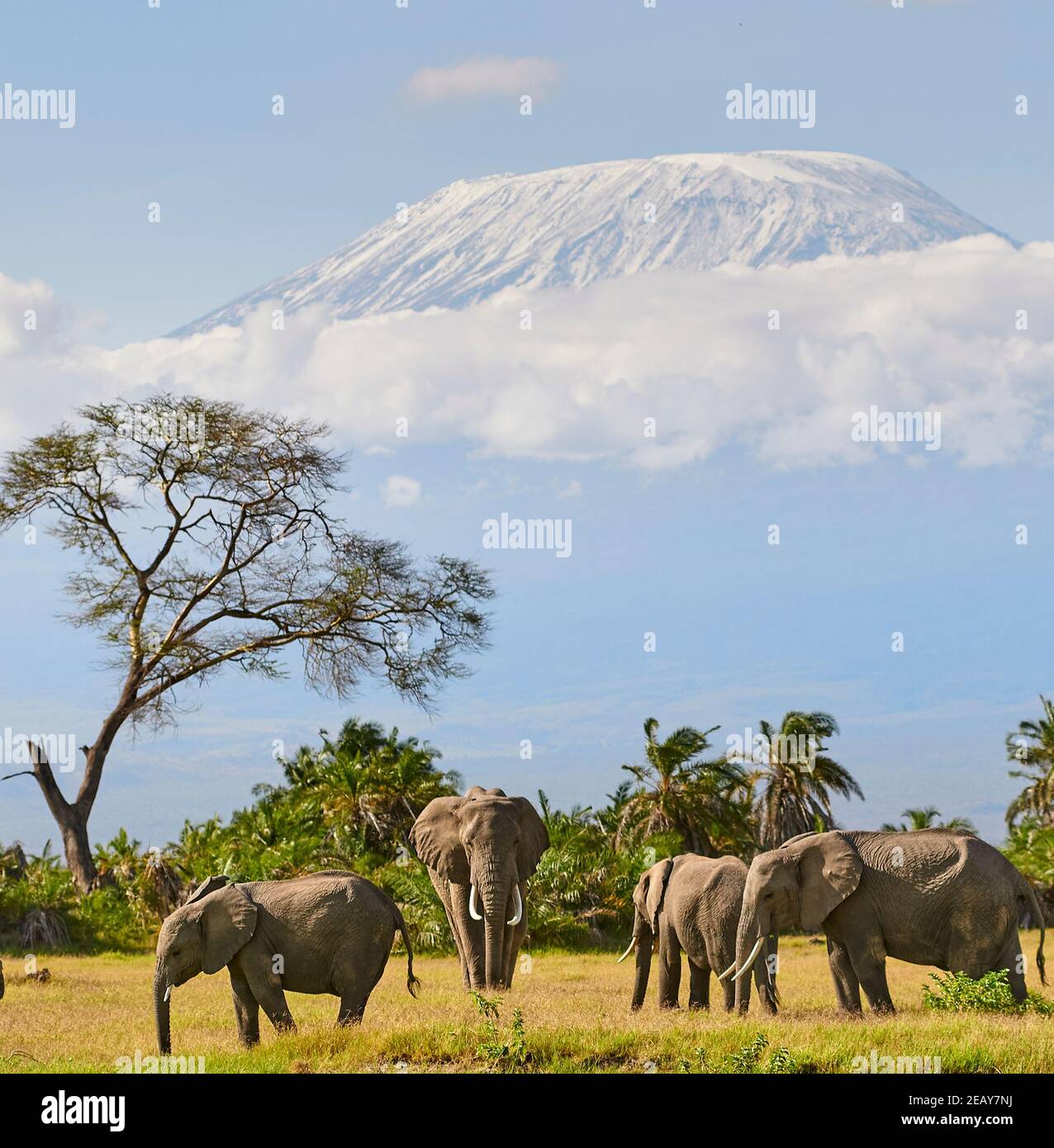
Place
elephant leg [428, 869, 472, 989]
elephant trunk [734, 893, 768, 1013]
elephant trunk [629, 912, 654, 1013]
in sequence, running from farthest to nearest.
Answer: elephant leg [428, 869, 472, 989]
elephant trunk [629, 912, 654, 1013]
elephant trunk [734, 893, 768, 1013]

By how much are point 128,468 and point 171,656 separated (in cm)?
650

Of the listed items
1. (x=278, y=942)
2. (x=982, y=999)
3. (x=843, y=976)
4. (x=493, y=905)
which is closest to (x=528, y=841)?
(x=493, y=905)

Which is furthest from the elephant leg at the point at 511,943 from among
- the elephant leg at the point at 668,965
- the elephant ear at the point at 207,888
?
the elephant ear at the point at 207,888

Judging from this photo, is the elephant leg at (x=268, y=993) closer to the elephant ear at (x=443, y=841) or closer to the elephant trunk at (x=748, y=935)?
the elephant trunk at (x=748, y=935)

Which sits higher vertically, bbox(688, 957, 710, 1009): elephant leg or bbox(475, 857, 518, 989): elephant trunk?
bbox(475, 857, 518, 989): elephant trunk

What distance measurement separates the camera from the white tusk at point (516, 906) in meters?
20.6

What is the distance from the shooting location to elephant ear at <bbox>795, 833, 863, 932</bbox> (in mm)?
17203

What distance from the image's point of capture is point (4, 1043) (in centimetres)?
1670

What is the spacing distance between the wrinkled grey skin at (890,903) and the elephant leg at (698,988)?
1.90m

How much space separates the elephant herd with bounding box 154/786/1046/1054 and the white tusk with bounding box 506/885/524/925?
0.10 feet

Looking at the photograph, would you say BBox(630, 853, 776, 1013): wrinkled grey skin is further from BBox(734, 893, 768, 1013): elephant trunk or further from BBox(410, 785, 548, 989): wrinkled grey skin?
BBox(410, 785, 548, 989): wrinkled grey skin

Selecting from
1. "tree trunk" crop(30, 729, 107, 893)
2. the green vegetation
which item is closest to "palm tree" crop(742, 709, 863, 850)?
the green vegetation


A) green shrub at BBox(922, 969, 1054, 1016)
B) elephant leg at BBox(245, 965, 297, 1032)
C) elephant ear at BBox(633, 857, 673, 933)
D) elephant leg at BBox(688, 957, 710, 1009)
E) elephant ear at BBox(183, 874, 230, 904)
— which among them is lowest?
elephant leg at BBox(688, 957, 710, 1009)
